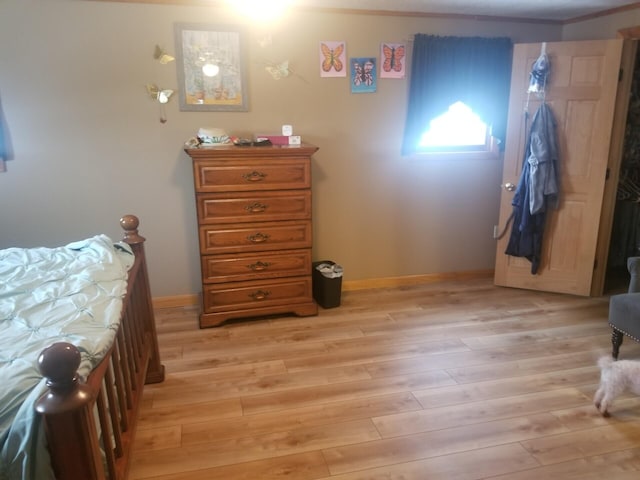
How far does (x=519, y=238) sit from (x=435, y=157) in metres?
0.96

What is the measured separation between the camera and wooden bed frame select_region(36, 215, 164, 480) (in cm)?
99

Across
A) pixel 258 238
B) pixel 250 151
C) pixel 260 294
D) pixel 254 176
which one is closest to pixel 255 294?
pixel 260 294

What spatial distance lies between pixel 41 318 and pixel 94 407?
17.7 inches

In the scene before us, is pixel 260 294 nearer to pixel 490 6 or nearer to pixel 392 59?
pixel 392 59

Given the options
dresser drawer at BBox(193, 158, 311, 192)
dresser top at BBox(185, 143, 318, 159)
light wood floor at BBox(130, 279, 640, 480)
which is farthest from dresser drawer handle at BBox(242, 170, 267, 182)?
light wood floor at BBox(130, 279, 640, 480)

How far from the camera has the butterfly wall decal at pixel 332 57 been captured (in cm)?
349

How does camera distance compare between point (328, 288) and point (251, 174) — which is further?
point (328, 288)

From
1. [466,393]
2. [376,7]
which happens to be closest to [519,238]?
[466,393]

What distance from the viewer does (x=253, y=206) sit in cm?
318

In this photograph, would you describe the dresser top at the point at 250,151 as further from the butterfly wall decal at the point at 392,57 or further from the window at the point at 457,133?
the window at the point at 457,133

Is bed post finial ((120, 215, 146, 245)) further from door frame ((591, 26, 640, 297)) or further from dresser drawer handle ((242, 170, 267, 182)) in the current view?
door frame ((591, 26, 640, 297))

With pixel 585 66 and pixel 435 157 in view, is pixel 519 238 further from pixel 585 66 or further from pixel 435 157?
pixel 585 66

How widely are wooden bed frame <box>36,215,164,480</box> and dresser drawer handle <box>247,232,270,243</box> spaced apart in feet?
3.53

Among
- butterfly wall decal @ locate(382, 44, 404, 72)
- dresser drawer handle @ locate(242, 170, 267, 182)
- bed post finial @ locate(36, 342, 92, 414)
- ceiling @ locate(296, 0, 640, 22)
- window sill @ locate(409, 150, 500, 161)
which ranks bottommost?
bed post finial @ locate(36, 342, 92, 414)
